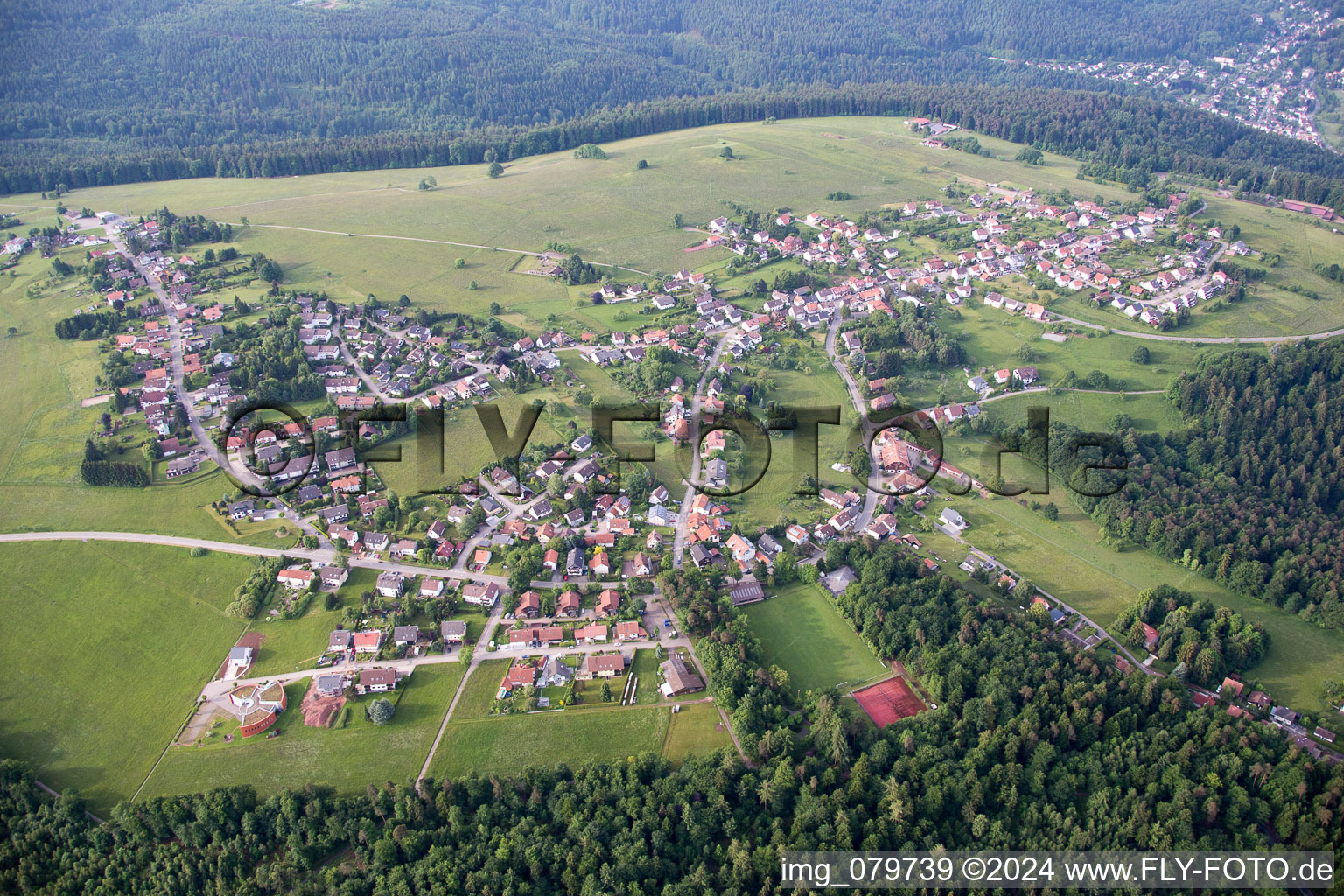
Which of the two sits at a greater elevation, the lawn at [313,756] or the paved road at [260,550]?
the paved road at [260,550]

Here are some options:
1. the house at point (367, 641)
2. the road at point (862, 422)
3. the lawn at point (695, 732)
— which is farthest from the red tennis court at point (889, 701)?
the house at point (367, 641)

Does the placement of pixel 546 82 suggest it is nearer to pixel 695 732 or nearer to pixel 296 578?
pixel 296 578

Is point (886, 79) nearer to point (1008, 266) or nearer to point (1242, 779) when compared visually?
point (1008, 266)

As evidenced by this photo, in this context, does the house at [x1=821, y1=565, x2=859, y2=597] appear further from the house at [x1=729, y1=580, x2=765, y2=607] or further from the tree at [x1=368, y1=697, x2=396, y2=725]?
the tree at [x1=368, y1=697, x2=396, y2=725]

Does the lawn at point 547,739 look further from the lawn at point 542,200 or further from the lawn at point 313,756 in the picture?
the lawn at point 542,200

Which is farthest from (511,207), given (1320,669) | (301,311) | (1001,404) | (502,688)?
(1320,669)

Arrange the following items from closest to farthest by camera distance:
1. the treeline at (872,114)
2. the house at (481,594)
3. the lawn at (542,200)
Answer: the house at (481,594) → the lawn at (542,200) → the treeline at (872,114)

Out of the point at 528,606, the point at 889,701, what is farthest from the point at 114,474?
the point at 889,701

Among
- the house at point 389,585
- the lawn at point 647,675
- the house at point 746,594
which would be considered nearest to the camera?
the lawn at point 647,675
